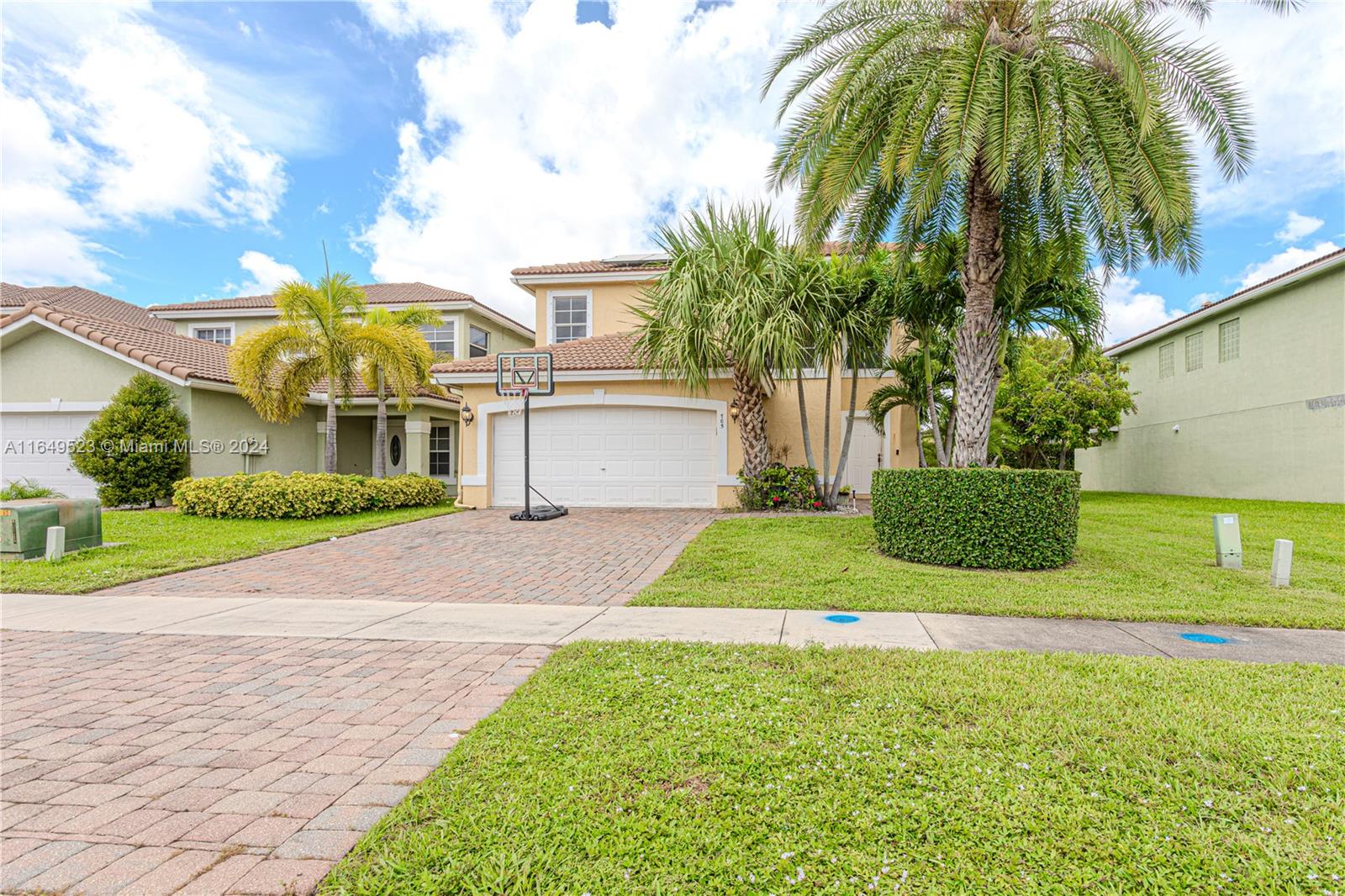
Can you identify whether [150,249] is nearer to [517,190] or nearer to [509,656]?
[517,190]

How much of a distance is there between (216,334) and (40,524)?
18.6 meters

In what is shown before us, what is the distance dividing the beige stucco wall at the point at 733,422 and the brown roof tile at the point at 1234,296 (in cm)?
952

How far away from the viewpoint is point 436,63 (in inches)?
480

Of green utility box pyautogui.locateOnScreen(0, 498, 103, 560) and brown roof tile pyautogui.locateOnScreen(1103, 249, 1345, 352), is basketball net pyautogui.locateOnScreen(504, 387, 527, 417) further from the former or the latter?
brown roof tile pyautogui.locateOnScreen(1103, 249, 1345, 352)

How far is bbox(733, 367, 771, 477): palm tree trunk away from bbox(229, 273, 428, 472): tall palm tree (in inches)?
→ 319

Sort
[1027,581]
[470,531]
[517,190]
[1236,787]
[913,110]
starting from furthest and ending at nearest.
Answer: [517,190] < [470,531] < [913,110] < [1027,581] < [1236,787]

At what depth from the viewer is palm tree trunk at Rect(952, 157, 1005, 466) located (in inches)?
354

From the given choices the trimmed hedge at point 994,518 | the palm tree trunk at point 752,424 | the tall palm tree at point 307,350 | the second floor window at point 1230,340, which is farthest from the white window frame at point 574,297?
the second floor window at point 1230,340

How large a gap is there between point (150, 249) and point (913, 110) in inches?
755

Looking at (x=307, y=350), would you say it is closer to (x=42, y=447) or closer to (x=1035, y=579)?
(x=42, y=447)

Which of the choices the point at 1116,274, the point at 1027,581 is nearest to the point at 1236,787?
the point at 1027,581

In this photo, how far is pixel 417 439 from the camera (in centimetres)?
1950

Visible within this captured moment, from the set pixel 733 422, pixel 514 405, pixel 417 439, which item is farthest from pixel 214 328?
pixel 733 422

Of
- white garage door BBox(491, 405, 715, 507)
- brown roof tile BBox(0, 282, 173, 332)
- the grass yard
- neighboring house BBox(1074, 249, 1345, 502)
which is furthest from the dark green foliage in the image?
neighboring house BBox(1074, 249, 1345, 502)
